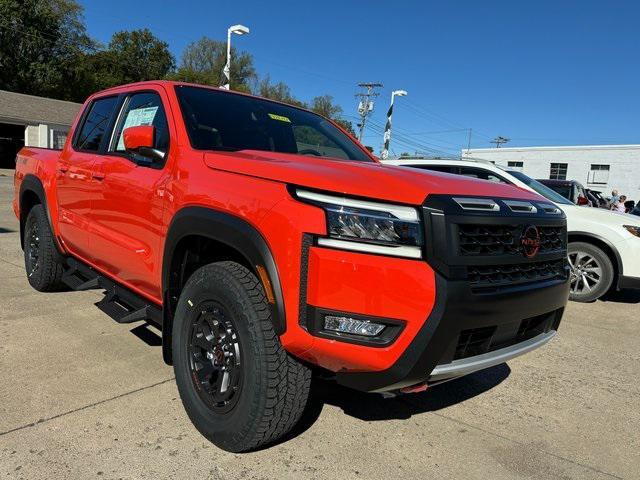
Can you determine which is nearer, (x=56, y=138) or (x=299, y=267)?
(x=299, y=267)

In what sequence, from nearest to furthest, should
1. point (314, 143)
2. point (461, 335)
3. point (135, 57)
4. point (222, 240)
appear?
point (461, 335) → point (222, 240) → point (314, 143) → point (135, 57)

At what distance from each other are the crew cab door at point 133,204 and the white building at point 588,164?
34.1 metres

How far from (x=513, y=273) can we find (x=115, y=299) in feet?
8.90

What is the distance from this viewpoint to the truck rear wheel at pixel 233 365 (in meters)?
2.35

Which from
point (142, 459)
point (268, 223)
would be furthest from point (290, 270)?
point (142, 459)

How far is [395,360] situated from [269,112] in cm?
228

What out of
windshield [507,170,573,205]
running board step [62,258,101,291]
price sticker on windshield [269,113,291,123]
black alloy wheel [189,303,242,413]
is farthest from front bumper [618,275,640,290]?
running board step [62,258,101,291]

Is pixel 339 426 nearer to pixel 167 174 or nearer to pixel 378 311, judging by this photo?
pixel 378 311

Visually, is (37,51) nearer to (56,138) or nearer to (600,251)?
(56,138)

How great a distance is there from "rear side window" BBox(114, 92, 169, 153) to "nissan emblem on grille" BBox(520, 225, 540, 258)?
6.63 feet

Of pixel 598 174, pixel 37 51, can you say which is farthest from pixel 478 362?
pixel 37 51

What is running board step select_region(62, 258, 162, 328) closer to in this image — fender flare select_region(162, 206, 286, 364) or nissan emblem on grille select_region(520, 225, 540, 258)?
fender flare select_region(162, 206, 286, 364)

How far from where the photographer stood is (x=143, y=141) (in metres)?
2.91

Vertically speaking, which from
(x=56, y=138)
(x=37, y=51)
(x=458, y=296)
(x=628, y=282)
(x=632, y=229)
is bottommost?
(x=628, y=282)
